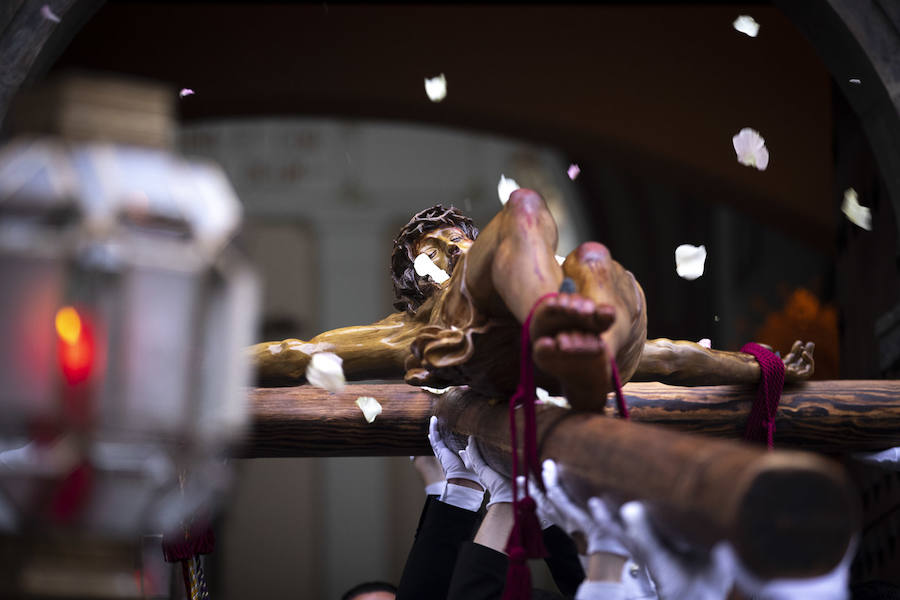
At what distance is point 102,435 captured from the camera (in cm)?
45

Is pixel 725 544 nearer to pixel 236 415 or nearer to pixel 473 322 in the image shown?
pixel 236 415

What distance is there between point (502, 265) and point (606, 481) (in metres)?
0.26

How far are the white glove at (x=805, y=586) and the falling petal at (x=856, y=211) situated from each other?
2.01 meters

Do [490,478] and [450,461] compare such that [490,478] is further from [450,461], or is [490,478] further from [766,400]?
[766,400]

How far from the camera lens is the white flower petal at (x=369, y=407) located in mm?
1661

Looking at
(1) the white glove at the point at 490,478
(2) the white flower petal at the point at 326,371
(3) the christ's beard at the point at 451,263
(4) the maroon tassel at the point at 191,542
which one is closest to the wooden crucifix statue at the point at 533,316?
(3) the christ's beard at the point at 451,263

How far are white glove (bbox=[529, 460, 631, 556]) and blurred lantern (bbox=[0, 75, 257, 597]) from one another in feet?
1.63

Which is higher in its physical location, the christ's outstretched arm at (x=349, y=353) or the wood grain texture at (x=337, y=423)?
the christ's outstretched arm at (x=349, y=353)

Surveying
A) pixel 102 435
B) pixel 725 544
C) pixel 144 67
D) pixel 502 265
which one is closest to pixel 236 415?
pixel 102 435

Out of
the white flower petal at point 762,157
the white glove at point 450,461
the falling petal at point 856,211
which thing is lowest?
the white glove at point 450,461

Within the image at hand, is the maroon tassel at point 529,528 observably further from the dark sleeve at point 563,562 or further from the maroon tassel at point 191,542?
the dark sleeve at point 563,562

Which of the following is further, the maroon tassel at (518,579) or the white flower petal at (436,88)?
the white flower petal at (436,88)

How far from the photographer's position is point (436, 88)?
3.72m

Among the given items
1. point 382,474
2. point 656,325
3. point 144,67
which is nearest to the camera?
point 144,67
